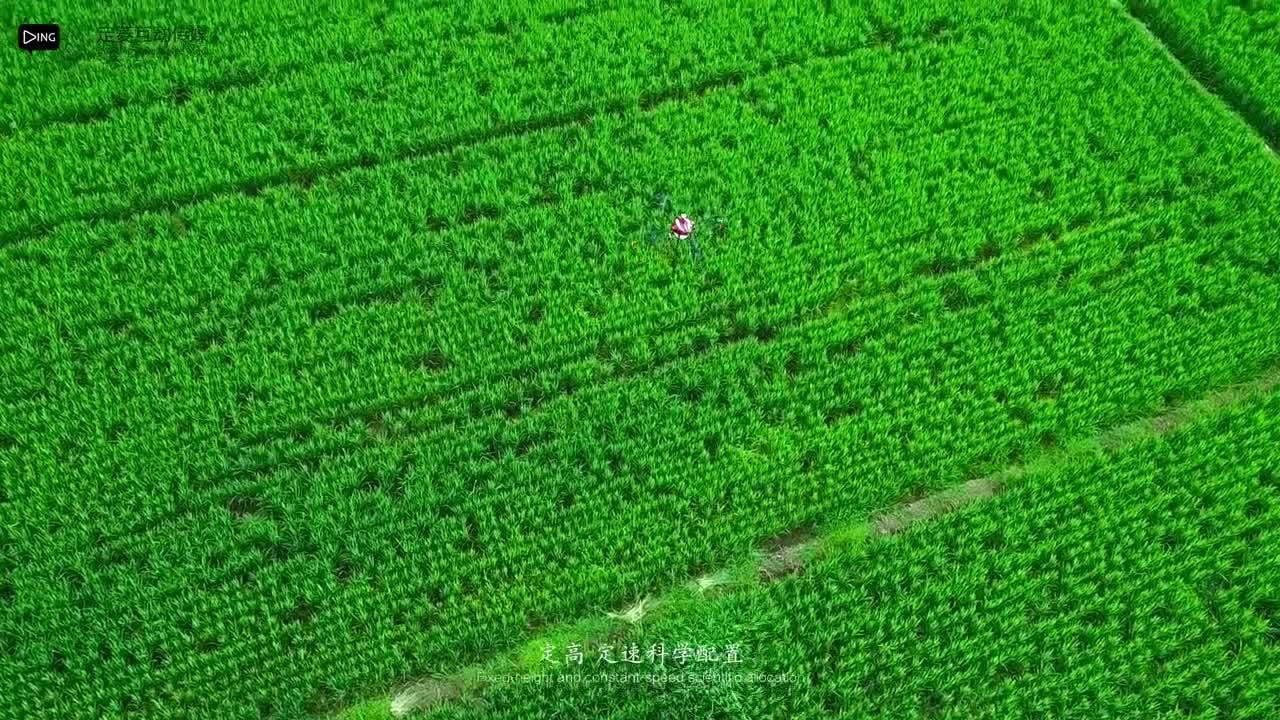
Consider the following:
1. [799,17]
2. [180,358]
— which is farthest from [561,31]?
[180,358]

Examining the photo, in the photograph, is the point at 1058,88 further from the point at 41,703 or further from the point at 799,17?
the point at 41,703

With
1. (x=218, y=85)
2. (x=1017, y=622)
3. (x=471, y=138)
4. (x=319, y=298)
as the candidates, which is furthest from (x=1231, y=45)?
(x=218, y=85)

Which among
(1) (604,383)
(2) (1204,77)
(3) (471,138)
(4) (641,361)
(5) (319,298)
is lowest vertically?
(1) (604,383)

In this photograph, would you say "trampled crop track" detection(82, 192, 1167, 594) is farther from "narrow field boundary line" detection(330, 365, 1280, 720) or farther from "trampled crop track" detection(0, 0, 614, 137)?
"trampled crop track" detection(0, 0, 614, 137)

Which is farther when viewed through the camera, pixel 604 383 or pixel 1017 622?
pixel 604 383

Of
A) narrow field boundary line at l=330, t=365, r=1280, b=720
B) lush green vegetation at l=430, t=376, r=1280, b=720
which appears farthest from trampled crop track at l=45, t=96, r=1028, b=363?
lush green vegetation at l=430, t=376, r=1280, b=720

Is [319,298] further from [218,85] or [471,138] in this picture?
[218,85]
